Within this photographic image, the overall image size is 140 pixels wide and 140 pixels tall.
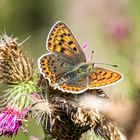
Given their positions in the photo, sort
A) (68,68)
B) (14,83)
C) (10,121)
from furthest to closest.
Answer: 1. (14,83)
2. (10,121)
3. (68,68)

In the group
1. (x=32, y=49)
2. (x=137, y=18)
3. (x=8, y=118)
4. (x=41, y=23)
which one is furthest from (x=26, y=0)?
(x=8, y=118)

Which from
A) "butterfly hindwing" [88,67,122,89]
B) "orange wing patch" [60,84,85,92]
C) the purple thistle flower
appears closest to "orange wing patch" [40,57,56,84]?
"orange wing patch" [60,84,85,92]

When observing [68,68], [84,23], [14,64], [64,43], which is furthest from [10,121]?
[84,23]

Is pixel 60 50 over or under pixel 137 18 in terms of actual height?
under

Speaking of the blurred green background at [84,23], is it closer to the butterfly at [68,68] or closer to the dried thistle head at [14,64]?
the dried thistle head at [14,64]

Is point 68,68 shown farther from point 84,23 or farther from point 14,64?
point 84,23

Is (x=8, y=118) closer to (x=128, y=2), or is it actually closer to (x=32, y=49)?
(x=32, y=49)

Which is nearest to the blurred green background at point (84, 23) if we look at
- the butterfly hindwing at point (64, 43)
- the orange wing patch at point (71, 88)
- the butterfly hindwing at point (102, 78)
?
the butterfly hindwing at point (64, 43)
